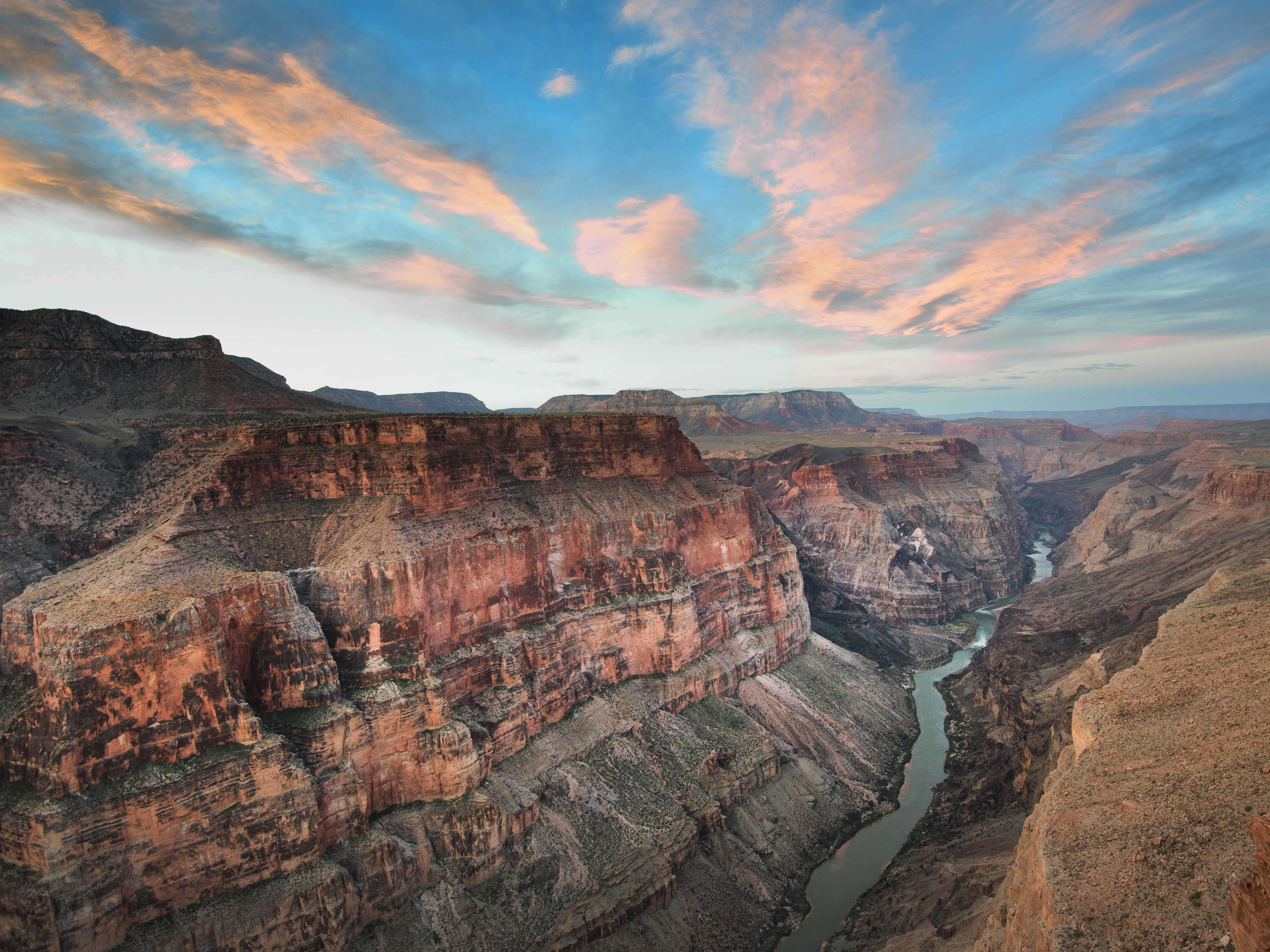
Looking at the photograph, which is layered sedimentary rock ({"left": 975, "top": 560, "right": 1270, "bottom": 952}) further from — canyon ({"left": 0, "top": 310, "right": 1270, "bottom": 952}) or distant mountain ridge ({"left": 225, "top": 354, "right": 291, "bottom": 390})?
distant mountain ridge ({"left": 225, "top": 354, "right": 291, "bottom": 390})

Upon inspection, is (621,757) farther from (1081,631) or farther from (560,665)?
(1081,631)

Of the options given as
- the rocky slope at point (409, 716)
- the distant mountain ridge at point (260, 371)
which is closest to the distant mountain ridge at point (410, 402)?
the distant mountain ridge at point (260, 371)

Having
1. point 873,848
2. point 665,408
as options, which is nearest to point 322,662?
A: point 873,848

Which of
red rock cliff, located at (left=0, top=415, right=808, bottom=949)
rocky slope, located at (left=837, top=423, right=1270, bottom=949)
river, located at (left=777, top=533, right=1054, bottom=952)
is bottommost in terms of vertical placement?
river, located at (left=777, top=533, right=1054, bottom=952)

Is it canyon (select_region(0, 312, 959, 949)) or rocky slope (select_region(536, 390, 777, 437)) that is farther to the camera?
rocky slope (select_region(536, 390, 777, 437))

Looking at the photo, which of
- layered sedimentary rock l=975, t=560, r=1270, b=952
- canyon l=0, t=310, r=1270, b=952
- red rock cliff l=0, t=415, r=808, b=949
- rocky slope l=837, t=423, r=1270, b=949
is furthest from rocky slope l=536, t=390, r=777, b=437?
layered sedimentary rock l=975, t=560, r=1270, b=952
